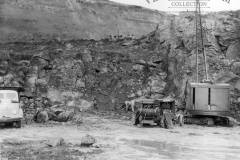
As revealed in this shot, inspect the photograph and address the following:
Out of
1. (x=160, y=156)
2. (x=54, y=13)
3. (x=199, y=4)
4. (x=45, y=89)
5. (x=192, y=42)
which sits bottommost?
(x=160, y=156)

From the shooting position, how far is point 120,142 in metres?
14.2

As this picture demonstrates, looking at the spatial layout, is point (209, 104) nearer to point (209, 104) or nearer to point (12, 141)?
point (209, 104)

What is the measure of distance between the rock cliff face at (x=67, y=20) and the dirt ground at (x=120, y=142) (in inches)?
898

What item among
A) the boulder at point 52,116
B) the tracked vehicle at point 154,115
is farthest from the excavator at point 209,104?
the boulder at point 52,116

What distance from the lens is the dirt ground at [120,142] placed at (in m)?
11.3

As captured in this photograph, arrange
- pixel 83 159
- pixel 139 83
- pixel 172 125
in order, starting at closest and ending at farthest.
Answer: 1. pixel 83 159
2. pixel 172 125
3. pixel 139 83

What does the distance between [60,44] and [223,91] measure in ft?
58.3

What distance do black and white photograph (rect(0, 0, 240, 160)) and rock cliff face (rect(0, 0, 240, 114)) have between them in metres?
0.08

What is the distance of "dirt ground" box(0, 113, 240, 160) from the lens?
1134 centimetres

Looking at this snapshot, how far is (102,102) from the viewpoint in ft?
89.1

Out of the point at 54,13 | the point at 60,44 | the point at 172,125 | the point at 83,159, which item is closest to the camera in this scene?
the point at 83,159

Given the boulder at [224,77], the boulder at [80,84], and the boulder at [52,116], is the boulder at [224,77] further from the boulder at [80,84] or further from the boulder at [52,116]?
the boulder at [52,116]

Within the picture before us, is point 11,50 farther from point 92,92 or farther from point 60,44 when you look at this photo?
point 92,92

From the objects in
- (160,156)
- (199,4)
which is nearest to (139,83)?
(199,4)
